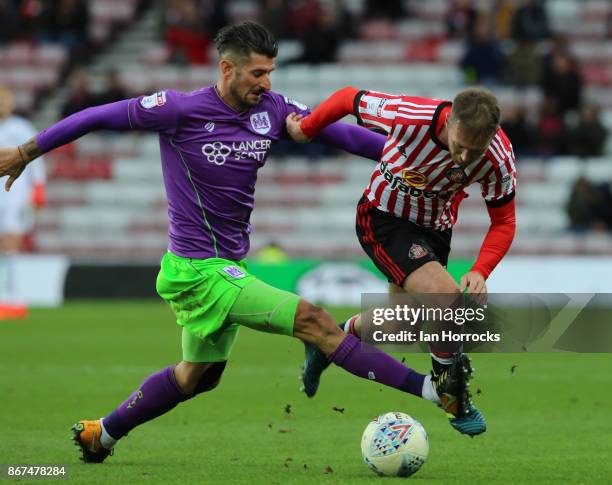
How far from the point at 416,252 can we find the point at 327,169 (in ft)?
41.4

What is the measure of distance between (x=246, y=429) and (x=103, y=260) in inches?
413

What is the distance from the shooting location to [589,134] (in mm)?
17797

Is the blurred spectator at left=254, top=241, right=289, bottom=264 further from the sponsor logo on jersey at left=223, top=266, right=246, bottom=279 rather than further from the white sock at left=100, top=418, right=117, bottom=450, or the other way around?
the sponsor logo on jersey at left=223, top=266, right=246, bottom=279

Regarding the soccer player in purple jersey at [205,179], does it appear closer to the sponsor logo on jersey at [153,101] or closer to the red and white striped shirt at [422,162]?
the sponsor logo on jersey at [153,101]

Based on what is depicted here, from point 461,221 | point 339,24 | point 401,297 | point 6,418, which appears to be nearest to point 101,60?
point 339,24

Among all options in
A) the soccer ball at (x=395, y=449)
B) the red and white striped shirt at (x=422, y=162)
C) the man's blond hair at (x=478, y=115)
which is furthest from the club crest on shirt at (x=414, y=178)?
the soccer ball at (x=395, y=449)

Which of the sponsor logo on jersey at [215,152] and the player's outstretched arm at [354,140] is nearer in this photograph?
the sponsor logo on jersey at [215,152]

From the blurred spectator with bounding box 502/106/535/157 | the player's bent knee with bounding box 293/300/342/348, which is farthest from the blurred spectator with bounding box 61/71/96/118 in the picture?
the player's bent knee with bounding box 293/300/342/348

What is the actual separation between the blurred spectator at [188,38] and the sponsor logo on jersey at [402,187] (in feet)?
45.2

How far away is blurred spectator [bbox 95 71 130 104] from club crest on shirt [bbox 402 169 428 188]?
40.4ft

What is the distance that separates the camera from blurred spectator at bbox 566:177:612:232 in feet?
55.7

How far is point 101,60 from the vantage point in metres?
20.9

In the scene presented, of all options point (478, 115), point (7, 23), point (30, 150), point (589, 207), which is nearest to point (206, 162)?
point (30, 150)

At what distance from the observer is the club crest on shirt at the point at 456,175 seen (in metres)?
6.05
